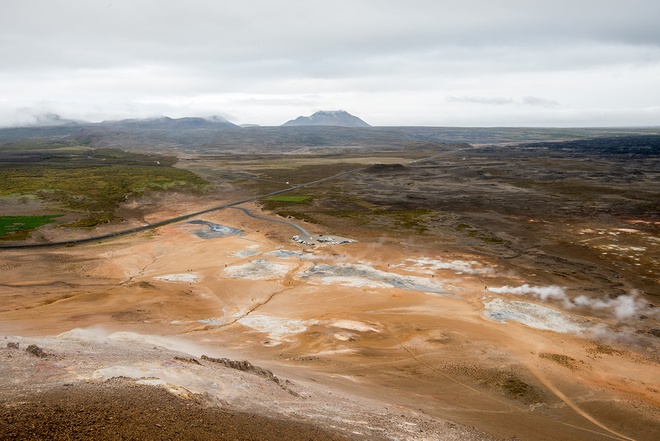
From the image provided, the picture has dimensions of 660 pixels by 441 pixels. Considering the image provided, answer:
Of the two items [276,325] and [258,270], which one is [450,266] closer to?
[258,270]

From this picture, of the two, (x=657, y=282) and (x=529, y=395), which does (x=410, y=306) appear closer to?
(x=529, y=395)

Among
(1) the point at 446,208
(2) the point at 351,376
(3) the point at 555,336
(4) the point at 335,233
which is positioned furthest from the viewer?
(1) the point at 446,208

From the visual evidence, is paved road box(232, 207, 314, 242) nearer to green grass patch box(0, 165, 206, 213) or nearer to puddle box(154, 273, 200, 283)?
puddle box(154, 273, 200, 283)

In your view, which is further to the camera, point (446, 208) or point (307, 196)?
point (307, 196)

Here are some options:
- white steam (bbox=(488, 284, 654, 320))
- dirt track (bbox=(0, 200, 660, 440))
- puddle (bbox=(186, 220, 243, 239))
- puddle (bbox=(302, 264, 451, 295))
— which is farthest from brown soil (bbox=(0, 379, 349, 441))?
puddle (bbox=(186, 220, 243, 239))

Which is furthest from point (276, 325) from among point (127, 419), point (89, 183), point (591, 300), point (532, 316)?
point (89, 183)

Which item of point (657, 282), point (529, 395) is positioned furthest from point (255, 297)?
point (657, 282)
